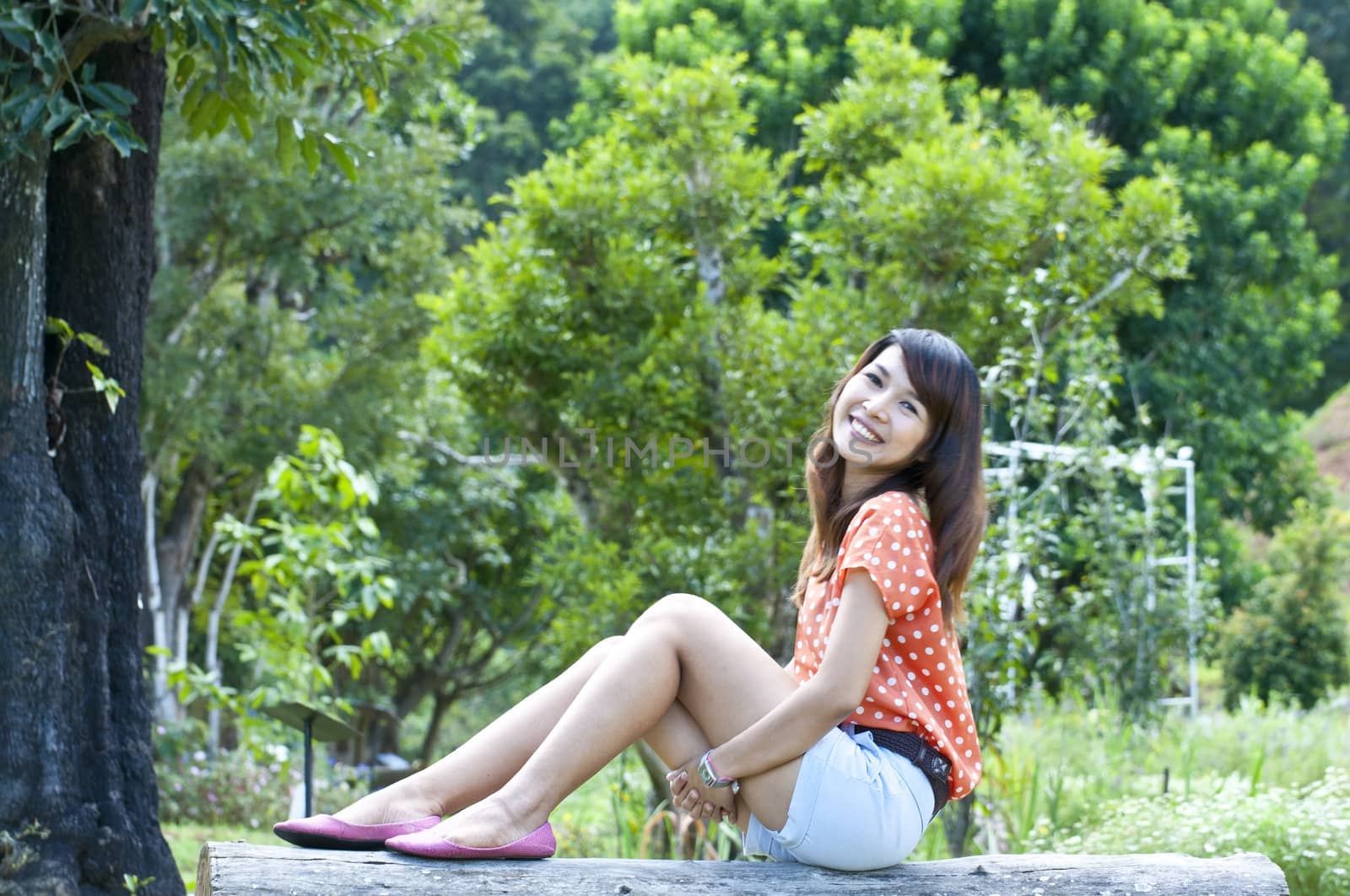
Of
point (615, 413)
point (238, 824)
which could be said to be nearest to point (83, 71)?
point (615, 413)

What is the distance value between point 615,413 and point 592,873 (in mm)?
3355

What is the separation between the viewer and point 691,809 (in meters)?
2.41

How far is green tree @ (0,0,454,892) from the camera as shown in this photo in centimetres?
290

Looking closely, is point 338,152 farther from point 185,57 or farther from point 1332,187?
point 1332,187

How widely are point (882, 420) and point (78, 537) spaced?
1.97 metres

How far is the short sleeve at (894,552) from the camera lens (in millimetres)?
2283

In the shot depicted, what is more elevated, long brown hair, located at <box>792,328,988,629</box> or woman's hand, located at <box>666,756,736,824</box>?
long brown hair, located at <box>792,328,988,629</box>

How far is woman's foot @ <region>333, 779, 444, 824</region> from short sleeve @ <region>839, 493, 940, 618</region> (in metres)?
0.86

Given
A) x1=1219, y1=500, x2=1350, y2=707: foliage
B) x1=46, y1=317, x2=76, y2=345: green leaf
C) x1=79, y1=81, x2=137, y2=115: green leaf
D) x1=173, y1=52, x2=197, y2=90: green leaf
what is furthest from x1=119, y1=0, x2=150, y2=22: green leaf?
x1=1219, y1=500, x2=1350, y2=707: foliage

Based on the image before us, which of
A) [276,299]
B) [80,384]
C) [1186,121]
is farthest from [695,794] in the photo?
[1186,121]

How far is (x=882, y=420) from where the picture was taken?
252cm

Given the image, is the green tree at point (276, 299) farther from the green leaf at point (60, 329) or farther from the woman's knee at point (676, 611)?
the woman's knee at point (676, 611)

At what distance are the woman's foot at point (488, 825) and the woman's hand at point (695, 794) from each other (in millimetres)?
278

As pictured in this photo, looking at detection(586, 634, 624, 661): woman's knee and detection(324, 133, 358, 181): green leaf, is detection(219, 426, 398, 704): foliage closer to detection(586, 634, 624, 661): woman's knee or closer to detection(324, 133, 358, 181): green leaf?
detection(324, 133, 358, 181): green leaf
